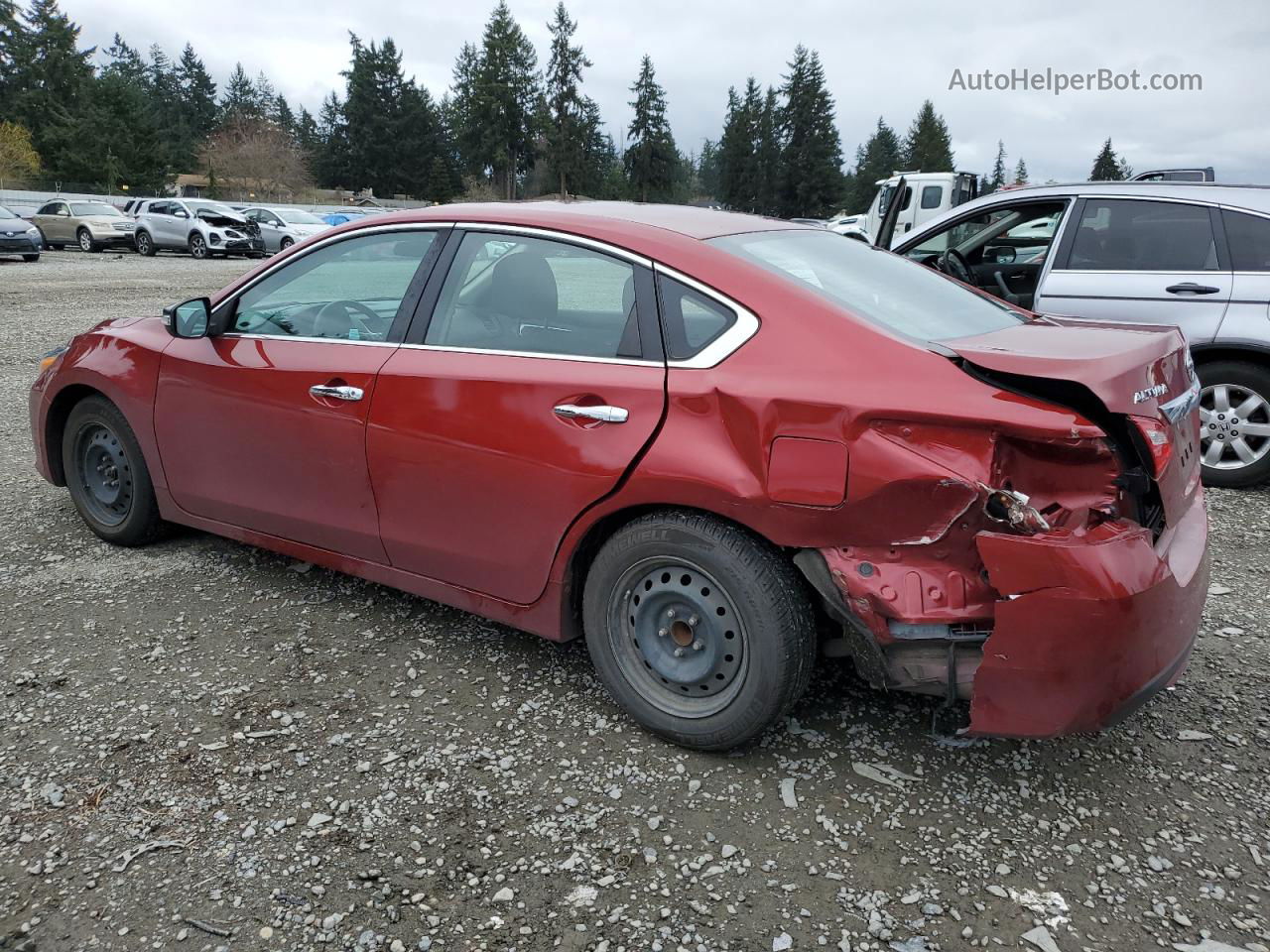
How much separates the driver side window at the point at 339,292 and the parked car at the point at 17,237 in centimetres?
2240

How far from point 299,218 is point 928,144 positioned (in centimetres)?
8936

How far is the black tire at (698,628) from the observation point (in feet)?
8.59

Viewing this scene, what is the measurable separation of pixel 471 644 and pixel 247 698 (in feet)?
2.64

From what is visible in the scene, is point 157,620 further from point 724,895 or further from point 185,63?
point 185,63

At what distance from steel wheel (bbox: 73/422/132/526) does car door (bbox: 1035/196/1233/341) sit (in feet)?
16.8

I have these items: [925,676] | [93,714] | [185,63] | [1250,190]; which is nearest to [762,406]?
[925,676]

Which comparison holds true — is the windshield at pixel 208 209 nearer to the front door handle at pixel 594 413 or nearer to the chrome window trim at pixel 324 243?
the chrome window trim at pixel 324 243

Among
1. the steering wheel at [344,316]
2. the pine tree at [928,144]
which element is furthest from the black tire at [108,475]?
Answer: the pine tree at [928,144]

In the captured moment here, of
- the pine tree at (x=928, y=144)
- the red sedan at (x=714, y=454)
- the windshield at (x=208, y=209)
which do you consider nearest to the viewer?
the red sedan at (x=714, y=454)

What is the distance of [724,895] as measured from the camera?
2320mm

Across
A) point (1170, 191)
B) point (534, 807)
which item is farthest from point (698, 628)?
point (1170, 191)

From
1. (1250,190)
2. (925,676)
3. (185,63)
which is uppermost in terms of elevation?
(185,63)

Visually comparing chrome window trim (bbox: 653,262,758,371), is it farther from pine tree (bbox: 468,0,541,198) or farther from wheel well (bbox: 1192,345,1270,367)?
pine tree (bbox: 468,0,541,198)

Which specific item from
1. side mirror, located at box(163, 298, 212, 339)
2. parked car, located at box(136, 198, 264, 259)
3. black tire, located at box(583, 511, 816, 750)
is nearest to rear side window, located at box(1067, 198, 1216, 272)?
black tire, located at box(583, 511, 816, 750)
